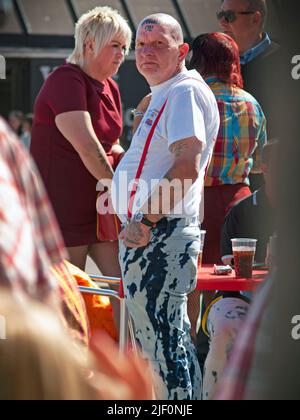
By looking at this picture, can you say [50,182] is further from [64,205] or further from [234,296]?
[234,296]

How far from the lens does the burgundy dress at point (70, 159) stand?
4125 mm

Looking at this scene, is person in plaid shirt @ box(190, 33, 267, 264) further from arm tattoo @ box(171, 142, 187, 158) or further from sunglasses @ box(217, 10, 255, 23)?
arm tattoo @ box(171, 142, 187, 158)

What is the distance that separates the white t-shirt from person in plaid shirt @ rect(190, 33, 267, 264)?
Answer: 94 cm

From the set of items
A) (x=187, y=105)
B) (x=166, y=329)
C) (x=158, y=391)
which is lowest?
(x=158, y=391)

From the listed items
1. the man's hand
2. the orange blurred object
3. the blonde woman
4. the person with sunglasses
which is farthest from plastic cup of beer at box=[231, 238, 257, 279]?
the person with sunglasses

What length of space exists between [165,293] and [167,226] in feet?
0.75

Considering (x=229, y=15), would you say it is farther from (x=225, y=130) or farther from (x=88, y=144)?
(x=88, y=144)

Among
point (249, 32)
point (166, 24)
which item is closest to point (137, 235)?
point (166, 24)

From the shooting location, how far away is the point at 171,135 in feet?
10.0

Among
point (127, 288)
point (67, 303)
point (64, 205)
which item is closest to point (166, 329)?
point (127, 288)

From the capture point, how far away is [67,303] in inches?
57.9

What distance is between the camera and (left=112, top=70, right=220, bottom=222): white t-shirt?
3062mm

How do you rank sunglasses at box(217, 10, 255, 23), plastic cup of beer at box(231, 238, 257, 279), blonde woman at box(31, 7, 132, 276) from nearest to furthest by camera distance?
plastic cup of beer at box(231, 238, 257, 279), blonde woman at box(31, 7, 132, 276), sunglasses at box(217, 10, 255, 23)

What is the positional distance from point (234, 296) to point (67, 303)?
2.11 metres
